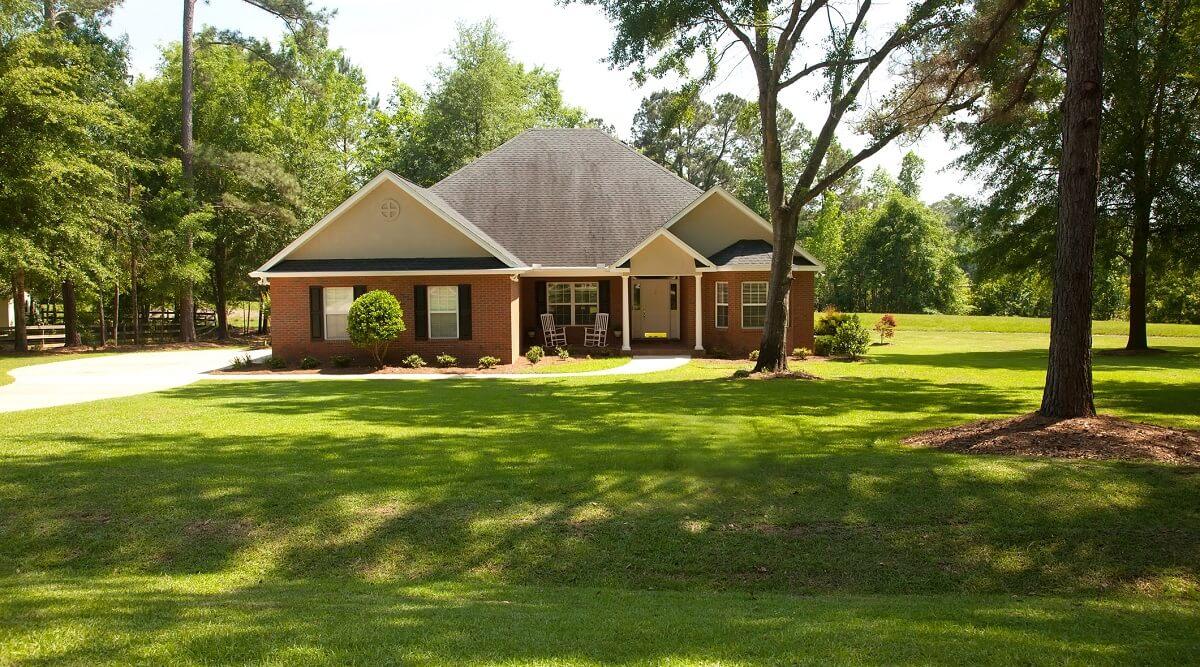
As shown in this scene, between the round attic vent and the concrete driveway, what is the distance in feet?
22.0

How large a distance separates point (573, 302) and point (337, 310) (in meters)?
7.58

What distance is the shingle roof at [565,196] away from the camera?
26625 millimetres

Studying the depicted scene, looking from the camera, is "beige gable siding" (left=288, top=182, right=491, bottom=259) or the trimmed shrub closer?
"beige gable siding" (left=288, top=182, right=491, bottom=259)

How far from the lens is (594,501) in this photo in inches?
289

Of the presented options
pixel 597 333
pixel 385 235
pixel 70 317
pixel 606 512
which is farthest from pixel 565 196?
pixel 606 512

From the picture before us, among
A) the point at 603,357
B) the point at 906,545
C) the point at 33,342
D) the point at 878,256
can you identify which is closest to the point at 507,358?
the point at 603,357

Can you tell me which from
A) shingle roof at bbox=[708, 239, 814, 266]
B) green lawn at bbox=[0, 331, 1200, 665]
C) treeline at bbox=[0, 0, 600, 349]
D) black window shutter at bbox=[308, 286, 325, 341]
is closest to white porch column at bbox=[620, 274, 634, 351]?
shingle roof at bbox=[708, 239, 814, 266]

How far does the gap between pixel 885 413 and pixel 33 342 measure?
3466cm

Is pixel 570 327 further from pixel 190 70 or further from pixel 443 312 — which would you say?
pixel 190 70

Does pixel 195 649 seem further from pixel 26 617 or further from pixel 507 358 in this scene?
pixel 507 358

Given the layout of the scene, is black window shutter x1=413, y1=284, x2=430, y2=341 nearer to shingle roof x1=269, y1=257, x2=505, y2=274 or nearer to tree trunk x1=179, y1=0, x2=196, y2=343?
shingle roof x1=269, y1=257, x2=505, y2=274

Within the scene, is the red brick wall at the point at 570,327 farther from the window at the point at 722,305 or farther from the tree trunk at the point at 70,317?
the tree trunk at the point at 70,317


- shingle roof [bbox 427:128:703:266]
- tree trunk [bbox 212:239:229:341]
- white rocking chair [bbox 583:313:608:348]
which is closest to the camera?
white rocking chair [bbox 583:313:608:348]

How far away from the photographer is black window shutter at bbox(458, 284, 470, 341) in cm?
2284
